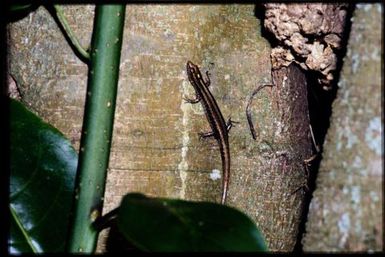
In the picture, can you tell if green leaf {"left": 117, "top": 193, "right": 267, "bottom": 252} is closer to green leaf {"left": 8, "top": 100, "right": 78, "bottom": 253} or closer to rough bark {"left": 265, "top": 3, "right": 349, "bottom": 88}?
green leaf {"left": 8, "top": 100, "right": 78, "bottom": 253}

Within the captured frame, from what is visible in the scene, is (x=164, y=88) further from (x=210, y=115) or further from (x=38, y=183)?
(x=38, y=183)

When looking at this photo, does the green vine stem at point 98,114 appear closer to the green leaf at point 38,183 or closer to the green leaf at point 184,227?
the green leaf at point 38,183

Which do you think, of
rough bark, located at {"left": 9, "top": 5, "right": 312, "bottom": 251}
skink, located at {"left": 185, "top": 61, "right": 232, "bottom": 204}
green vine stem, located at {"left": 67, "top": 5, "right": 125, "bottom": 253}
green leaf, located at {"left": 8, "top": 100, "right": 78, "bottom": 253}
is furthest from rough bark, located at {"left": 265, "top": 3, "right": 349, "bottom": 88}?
green leaf, located at {"left": 8, "top": 100, "right": 78, "bottom": 253}

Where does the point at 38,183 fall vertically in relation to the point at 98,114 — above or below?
below

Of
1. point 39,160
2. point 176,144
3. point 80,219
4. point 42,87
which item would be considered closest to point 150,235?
point 80,219

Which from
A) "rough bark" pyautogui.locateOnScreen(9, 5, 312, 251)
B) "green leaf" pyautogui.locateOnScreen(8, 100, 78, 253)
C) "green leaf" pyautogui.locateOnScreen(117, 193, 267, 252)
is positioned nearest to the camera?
"green leaf" pyautogui.locateOnScreen(117, 193, 267, 252)

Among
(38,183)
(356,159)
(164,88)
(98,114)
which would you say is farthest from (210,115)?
(356,159)
